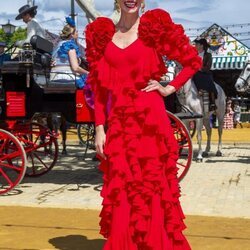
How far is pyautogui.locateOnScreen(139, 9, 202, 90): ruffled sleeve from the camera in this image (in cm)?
366

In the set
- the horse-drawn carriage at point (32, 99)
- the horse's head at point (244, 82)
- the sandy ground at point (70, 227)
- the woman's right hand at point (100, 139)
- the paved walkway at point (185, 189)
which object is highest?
the horse's head at point (244, 82)

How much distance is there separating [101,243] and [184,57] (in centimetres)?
202

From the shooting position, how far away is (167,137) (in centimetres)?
367

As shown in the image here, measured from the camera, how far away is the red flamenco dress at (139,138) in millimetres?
3564

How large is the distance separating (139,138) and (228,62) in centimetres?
2407

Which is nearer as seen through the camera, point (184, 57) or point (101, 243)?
point (184, 57)

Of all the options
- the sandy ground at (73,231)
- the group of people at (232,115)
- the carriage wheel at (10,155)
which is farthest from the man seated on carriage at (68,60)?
the group of people at (232,115)

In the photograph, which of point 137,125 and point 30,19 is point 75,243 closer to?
point 137,125

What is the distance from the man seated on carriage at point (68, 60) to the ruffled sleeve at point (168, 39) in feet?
9.70

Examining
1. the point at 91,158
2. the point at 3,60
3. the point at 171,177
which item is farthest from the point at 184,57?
the point at 91,158

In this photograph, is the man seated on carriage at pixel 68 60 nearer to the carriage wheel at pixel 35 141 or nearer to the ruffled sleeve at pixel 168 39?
the carriage wheel at pixel 35 141

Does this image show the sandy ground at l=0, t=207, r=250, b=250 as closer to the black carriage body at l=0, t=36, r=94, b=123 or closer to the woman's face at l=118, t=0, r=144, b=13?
the black carriage body at l=0, t=36, r=94, b=123

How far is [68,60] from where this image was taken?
763 centimetres

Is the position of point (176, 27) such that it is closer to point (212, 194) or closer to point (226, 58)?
point (212, 194)
